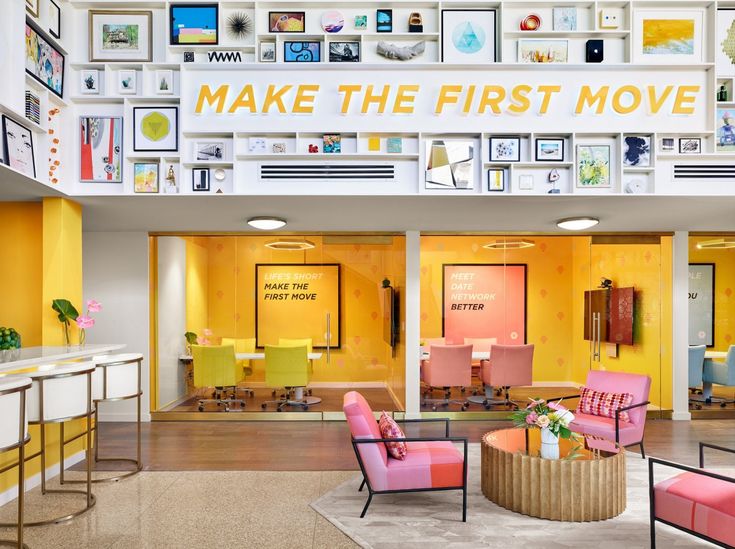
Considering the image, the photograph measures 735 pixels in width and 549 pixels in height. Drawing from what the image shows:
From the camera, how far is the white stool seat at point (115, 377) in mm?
4461

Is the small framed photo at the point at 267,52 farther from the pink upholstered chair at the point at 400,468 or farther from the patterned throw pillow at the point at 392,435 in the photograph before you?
the patterned throw pillow at the point at 392,435

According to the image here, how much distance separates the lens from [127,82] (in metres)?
4.92

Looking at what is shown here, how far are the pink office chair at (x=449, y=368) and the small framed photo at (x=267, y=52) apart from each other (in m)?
4.09

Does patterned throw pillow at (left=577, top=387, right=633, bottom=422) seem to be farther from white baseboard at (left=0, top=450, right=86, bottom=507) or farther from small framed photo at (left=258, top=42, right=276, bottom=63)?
white baseboard at (left=0, top=450, right=86, bottom=507)

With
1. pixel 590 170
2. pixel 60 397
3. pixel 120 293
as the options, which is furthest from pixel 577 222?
pixel 120 293

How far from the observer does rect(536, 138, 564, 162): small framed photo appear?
4.95m

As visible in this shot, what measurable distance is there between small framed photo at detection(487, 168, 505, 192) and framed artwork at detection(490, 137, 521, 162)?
110 millimetres

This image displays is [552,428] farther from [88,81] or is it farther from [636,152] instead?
[88,81]

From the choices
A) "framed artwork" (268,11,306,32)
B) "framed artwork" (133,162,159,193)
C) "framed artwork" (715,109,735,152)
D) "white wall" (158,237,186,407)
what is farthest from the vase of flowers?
"white wall" (158,237,186,407)

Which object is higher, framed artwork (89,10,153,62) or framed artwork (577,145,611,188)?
framed artwork (89,10,153,62)

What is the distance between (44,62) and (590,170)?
16.1 feet

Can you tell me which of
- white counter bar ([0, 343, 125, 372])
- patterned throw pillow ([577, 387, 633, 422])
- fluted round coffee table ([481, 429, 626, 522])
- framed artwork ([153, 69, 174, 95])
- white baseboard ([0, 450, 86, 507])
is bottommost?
white baseboard ([0, 450, 86, 507])

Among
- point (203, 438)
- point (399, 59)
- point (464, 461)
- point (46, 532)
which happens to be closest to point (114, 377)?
point (46, 532)

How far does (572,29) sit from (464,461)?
4.03m
